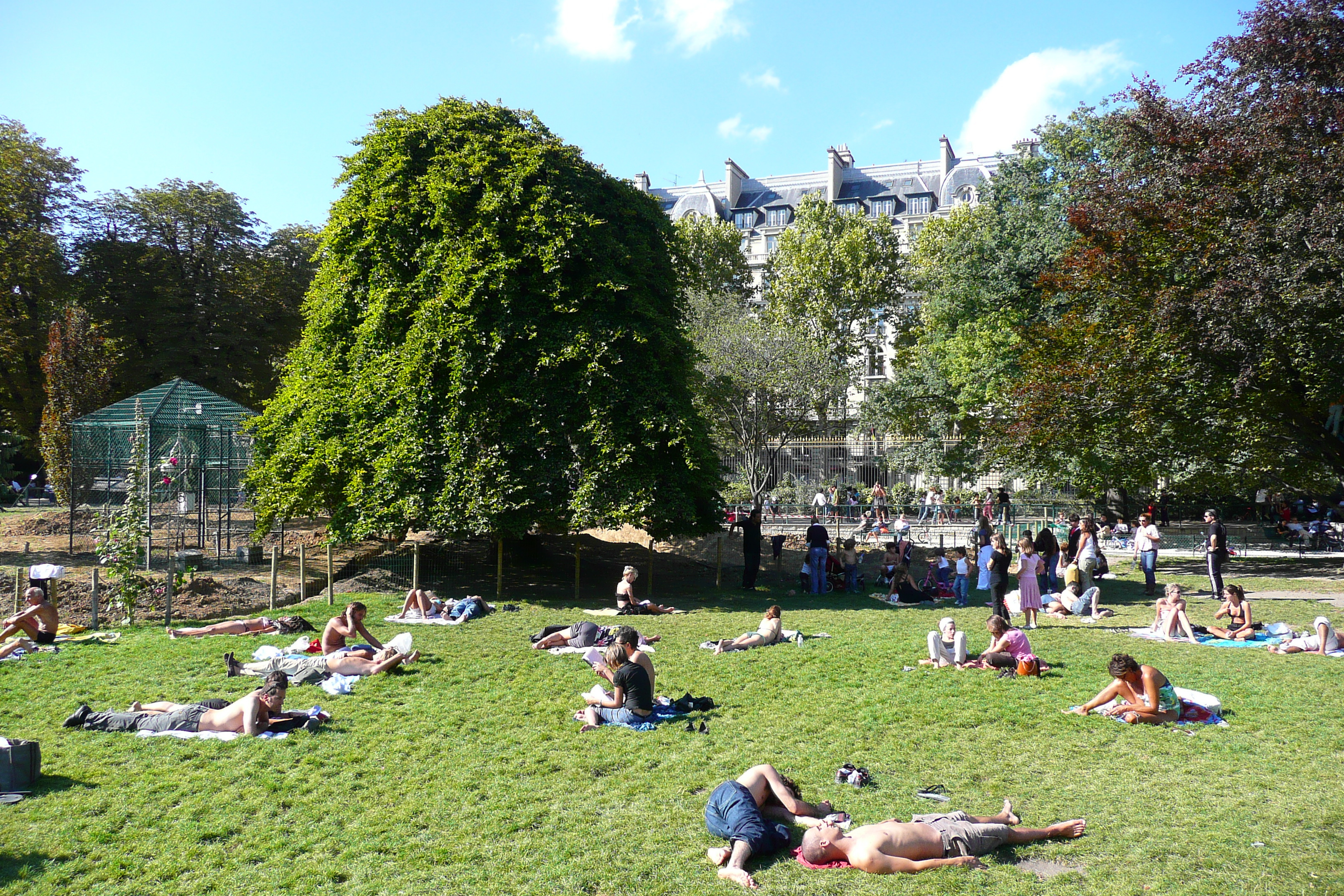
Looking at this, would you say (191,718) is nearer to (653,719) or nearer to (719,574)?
(653,719)

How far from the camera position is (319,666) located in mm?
9992

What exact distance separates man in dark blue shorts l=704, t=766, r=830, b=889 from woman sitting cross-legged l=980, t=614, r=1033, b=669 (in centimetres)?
534

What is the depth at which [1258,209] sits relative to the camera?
18359 mm

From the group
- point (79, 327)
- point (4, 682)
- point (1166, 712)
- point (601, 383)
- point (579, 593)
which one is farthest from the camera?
point (79, 327)

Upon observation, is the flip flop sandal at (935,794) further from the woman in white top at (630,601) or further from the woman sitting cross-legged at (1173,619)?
the woman in white top at (630,601)

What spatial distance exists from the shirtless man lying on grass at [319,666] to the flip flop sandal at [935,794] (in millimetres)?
6680

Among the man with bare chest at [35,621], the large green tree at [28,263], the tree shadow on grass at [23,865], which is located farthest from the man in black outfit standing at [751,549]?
the large green tree at [28,263]

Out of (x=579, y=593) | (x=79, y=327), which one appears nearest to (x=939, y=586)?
(x=579, y=593)

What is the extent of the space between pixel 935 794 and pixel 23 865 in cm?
622

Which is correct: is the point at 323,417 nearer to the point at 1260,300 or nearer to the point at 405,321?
the point at 405,321

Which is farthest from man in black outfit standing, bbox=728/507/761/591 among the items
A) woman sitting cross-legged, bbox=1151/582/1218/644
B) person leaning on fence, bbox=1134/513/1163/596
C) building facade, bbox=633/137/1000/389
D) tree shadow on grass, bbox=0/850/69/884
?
building facade, bbox=633/137/1000/389

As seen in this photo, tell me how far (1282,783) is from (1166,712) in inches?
65.3

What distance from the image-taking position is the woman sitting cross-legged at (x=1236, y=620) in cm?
1259

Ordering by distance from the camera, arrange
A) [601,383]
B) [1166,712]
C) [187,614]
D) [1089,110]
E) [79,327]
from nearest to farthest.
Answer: [1166,712], [187,614], [601,383], [79,327], [1089,110]
